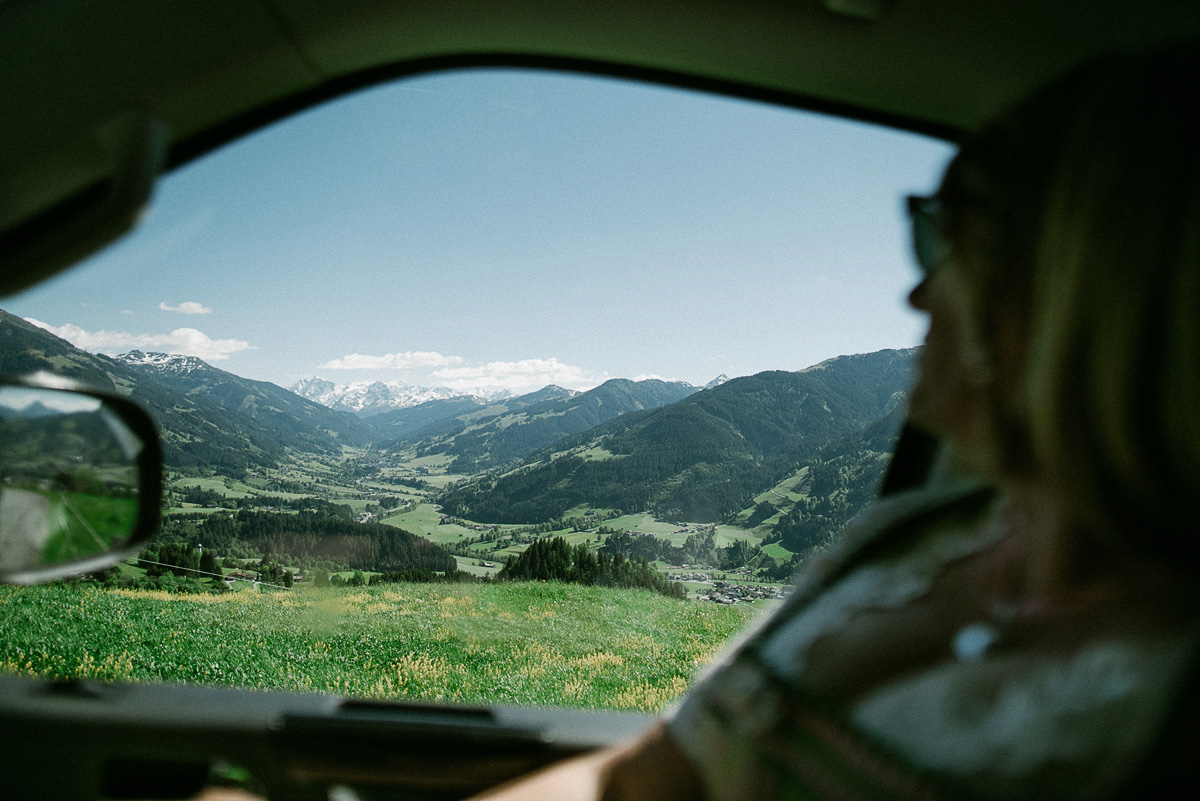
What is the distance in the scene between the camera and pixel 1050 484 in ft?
2.85

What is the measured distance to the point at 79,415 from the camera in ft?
5.53

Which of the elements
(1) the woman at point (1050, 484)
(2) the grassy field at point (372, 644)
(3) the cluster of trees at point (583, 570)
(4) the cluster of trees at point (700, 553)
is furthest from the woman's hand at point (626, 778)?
(3) the cluster of trees at point (583, 570)

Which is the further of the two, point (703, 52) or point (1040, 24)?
point (703, 52)

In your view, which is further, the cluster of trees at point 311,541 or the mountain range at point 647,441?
the cluster of trees at point 311,541

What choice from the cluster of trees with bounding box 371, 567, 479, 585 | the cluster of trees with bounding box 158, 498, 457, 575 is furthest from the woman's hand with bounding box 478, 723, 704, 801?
the cluster of trees with bounding box 371, 567, 479, 585

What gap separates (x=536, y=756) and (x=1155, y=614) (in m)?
1.71

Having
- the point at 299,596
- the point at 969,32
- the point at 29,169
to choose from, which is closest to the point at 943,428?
the point at 969,32

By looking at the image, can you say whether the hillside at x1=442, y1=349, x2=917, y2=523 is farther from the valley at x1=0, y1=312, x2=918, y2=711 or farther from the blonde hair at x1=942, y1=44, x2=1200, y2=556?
the blonde hair at x1=942, y1=44, x2=1200, y2=556

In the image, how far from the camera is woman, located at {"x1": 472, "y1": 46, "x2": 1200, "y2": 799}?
2.39 ft

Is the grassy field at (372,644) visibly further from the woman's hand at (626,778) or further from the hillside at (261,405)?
the hillside at (261,405)

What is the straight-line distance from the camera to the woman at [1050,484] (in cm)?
73

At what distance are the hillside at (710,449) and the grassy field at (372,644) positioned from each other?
2.59 meters

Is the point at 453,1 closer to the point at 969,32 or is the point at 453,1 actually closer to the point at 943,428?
the point at 969,32

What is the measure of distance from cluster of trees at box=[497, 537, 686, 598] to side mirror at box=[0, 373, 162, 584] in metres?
9.44
